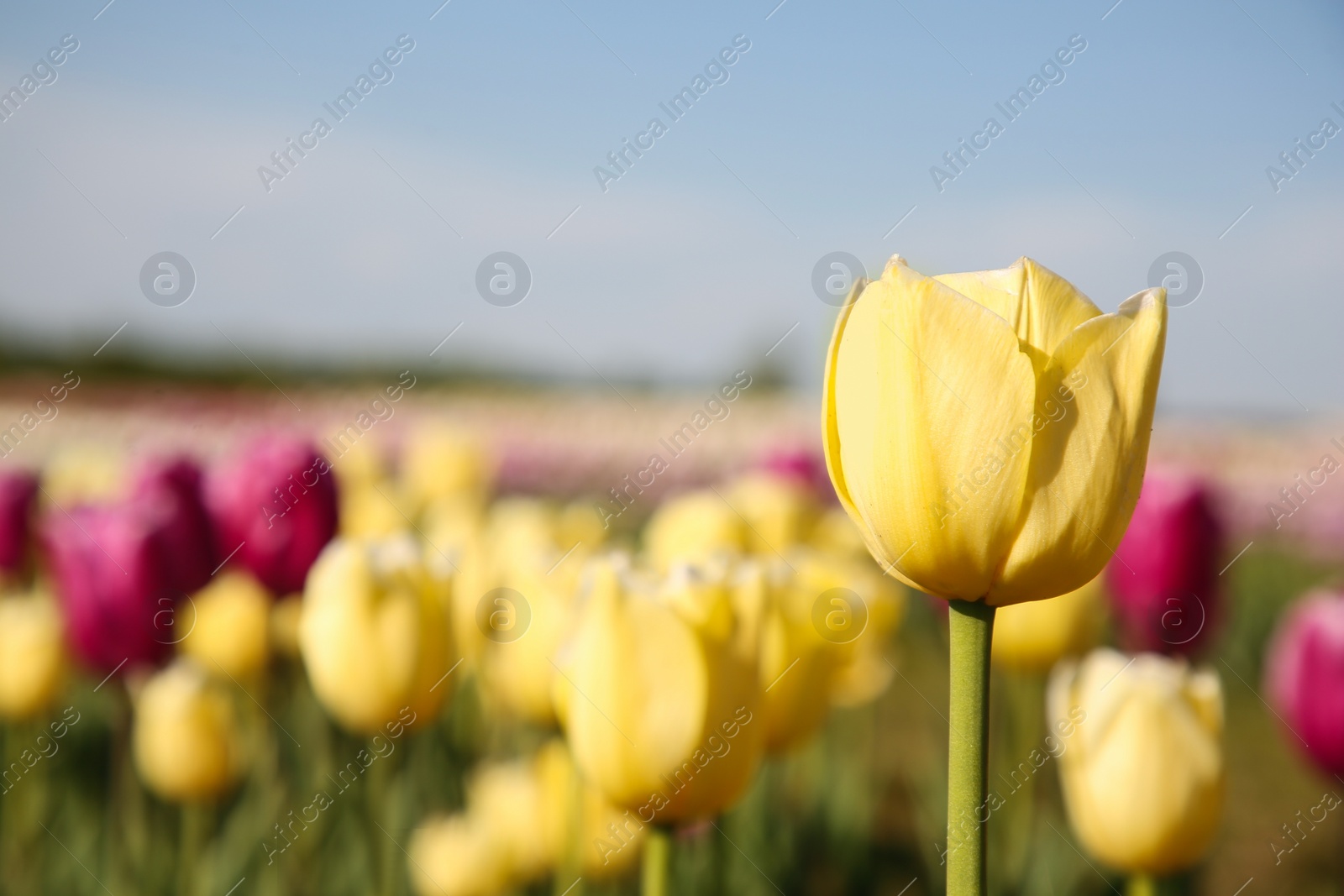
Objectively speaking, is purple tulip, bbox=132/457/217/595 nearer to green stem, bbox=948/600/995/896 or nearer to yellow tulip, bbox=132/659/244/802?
yellow tulip, bbox=132/659/244/802

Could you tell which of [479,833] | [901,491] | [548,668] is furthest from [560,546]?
[901,491]

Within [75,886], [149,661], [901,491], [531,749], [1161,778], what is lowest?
[1161,778]

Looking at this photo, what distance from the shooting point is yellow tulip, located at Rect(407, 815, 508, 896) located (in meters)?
1.66

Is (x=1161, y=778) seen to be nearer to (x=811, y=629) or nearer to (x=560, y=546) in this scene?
(x=811, y=629)

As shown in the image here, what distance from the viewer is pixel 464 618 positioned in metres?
2.00

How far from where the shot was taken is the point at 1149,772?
1.17 meters

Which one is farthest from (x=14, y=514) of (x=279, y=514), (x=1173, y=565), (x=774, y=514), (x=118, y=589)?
(x=1173, y=565)

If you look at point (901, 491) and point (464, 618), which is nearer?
point (901, 491)

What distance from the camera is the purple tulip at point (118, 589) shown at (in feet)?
5.94

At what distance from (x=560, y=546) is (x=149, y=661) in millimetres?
813

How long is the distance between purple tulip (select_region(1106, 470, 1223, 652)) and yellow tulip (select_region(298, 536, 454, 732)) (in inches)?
58.9

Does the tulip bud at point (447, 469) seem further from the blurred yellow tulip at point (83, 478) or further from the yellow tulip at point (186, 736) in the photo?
the yellow tulip at point (186, 736)

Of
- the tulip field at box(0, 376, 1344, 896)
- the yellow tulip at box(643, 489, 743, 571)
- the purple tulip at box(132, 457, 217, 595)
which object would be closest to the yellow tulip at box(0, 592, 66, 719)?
the tulip field at box(0, 376, 1344, 896)

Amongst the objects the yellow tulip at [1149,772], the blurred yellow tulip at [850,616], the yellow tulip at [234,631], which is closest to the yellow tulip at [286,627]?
the yellow tulip at [234,631]
